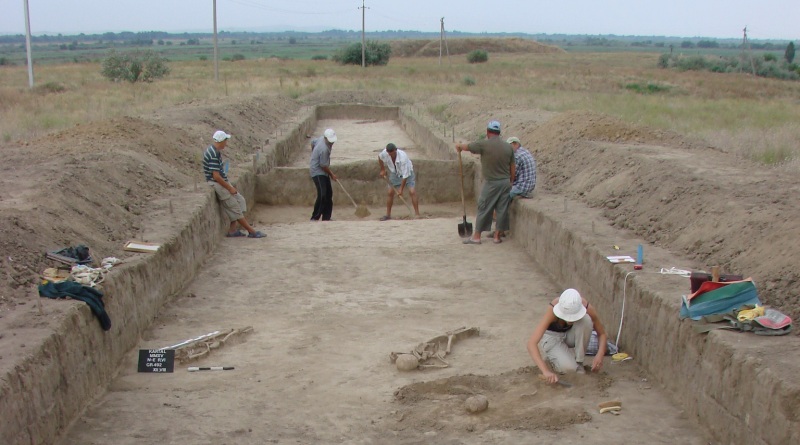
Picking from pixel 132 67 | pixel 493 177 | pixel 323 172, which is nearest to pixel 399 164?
pixel 323 172

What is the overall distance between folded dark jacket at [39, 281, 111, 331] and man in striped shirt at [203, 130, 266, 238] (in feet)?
15.9

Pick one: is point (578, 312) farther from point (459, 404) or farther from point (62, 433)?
point (62, 433)

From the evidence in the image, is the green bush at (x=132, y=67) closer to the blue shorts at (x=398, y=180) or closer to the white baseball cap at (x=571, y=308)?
the blue shorts at (x=398, y=180)

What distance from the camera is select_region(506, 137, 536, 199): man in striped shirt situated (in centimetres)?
1152

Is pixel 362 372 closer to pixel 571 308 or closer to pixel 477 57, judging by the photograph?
pixel 571 308

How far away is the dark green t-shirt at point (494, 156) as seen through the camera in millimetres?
10945

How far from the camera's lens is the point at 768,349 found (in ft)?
16.9

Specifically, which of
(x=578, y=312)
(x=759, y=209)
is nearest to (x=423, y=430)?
(x=578, y=312)

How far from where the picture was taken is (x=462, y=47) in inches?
4107

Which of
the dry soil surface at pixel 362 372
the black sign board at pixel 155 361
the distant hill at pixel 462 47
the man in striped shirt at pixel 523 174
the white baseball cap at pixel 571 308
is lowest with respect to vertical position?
the dry soil surface at pixel 362 372

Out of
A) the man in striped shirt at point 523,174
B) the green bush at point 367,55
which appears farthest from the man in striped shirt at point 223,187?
the green bush at point 367,55

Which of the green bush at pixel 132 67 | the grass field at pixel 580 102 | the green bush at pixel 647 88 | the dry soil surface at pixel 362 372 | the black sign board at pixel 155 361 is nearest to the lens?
the dry soil surface at pixel 362 372

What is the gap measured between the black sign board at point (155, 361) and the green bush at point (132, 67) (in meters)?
37.8

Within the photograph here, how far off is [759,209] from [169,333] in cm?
574
